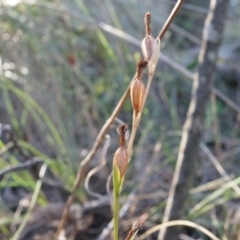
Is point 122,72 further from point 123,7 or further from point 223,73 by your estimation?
point 223,73

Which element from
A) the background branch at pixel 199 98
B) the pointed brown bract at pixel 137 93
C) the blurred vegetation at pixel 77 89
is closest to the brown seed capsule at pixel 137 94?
the pointed brown bract at pixel 137 93

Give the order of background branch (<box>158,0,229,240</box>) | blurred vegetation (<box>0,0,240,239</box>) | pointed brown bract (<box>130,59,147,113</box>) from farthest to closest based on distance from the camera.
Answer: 1. blurred vegetation (<box>0,0,240,239</box>)
2. background branch (<box>158,0,229,240</box>)
3. pointed brown bract (<box>130,59,147,113</box>)

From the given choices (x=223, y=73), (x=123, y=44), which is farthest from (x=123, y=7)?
(x=223, y=73)

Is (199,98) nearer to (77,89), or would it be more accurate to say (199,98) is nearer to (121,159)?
(121,159)

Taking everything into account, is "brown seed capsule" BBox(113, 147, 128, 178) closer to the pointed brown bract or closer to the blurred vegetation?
the pointed brown bract

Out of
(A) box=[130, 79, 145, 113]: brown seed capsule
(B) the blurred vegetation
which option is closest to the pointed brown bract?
(A) box=[130, 79, 145, 113]: brown seed capsule

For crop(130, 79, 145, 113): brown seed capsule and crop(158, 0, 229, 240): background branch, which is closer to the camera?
crop(130, 79, 145, 113): brown seed capsule

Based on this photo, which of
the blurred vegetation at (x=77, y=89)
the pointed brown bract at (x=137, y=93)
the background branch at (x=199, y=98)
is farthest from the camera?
the blurred vegetation at (x=77, y=89)

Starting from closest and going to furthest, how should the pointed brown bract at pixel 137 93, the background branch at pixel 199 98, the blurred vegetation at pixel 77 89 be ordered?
→ the pointed brown bract at pixel 137 93 < the background branch at pixel 199 98 < the blurred vegetation at pixel 77 89

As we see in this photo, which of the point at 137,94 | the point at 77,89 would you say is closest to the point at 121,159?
the point at 137,94

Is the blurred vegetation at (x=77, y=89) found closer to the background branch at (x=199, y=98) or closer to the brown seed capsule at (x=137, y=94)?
the background branch at (x=199, y=98)

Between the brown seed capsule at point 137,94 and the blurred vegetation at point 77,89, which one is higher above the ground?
the brown seed capsule at point 137,94

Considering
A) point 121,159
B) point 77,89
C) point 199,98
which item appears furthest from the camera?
point 77,89
